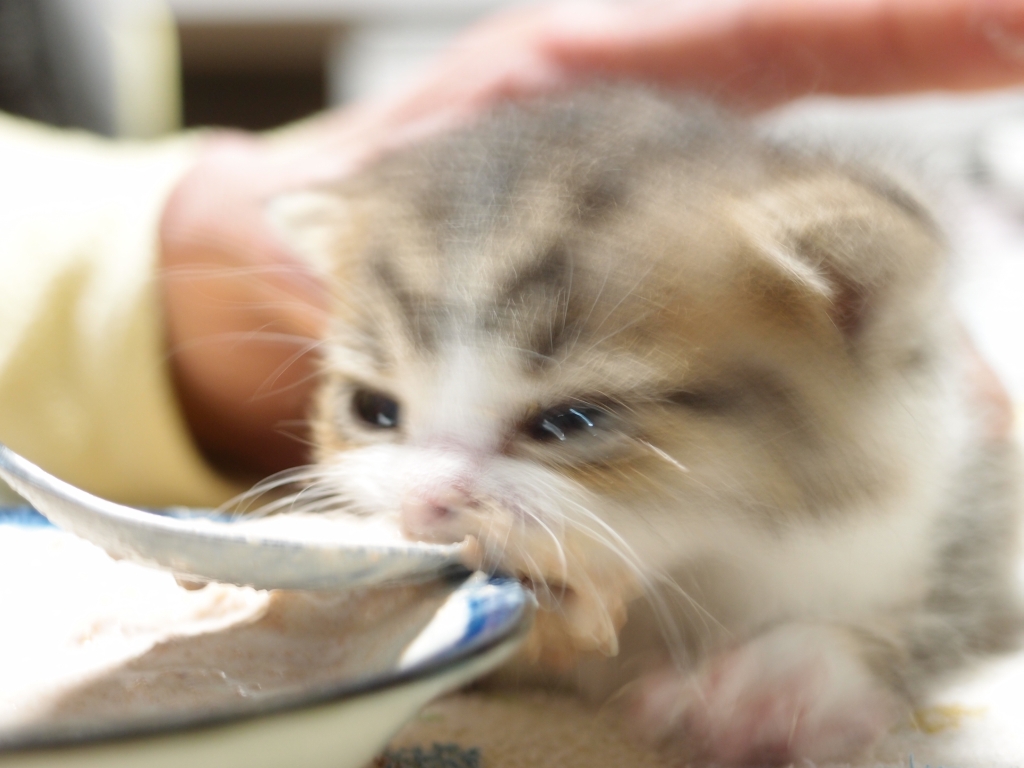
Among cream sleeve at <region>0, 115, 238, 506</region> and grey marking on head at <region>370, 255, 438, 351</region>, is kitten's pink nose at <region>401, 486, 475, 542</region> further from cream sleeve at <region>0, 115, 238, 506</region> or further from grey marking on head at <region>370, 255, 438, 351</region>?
cream sleeve at <region>0, 115, 238, 506</region>

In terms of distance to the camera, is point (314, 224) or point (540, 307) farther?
point (314, 224)

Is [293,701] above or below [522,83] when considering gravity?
below

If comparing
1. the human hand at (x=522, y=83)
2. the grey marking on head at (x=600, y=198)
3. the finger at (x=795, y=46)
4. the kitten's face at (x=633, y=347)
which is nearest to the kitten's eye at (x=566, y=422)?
the kitten's face at (x=633, y=347)

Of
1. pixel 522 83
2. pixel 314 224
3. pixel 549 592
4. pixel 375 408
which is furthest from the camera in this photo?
pixel 522 83

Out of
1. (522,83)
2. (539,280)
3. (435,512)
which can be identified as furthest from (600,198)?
(522,83)

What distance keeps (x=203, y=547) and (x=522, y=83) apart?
877mm

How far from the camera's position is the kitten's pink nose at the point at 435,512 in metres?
0.60

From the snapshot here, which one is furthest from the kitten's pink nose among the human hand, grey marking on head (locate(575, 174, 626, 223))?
the human hand

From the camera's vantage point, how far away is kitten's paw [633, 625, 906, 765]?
63 centimetres

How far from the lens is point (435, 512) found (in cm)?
60

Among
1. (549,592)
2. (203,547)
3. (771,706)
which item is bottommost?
(771,706)

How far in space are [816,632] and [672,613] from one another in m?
0.11

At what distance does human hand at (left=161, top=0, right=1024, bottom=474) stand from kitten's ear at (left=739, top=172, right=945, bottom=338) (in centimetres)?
48

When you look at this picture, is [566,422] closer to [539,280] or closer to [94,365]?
[539,280]
